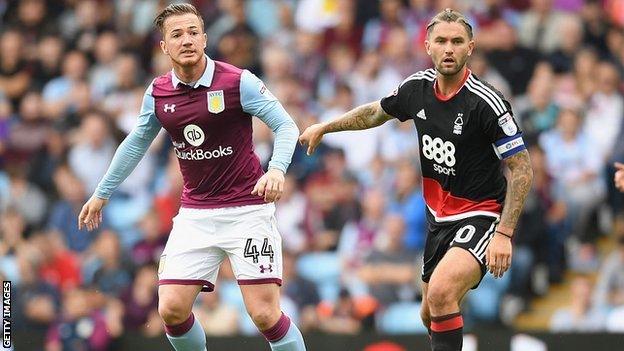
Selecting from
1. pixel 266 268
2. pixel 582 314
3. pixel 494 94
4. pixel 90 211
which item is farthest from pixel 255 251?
pixel 582 314

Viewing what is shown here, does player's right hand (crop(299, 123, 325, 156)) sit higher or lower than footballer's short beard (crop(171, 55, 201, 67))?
lower

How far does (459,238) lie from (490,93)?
3.19ft

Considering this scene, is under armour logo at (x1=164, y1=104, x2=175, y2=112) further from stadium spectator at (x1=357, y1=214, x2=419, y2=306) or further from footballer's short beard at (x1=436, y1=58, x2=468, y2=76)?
stadium spectator at (x1=357, y1=214, x2=419, y2=306)

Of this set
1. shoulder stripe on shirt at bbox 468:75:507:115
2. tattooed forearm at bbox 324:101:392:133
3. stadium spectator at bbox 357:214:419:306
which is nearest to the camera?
shoulder stripe on shirt at bbox 468:75:507:115

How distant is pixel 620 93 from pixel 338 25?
3675 mm

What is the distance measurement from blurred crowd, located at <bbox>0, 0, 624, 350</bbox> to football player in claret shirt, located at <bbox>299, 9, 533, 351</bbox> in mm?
4343

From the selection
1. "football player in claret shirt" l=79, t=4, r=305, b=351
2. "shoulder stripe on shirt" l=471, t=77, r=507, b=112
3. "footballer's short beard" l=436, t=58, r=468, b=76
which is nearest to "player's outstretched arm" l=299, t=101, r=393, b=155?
"football player in claret shirt" l=79, t=4, r=305, b=351

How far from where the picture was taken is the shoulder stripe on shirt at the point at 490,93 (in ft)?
27.8

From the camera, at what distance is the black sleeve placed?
8.98 metres

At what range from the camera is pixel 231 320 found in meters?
13.4

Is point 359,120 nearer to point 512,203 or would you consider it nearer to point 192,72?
point 192,72

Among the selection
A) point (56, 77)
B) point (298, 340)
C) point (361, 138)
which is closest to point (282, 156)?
point (298, 340)

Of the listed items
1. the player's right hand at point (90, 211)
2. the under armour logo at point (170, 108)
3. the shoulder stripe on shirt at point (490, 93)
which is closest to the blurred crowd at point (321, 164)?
the player's right hand at point (90, 211)

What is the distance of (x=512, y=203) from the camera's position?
8461mm
